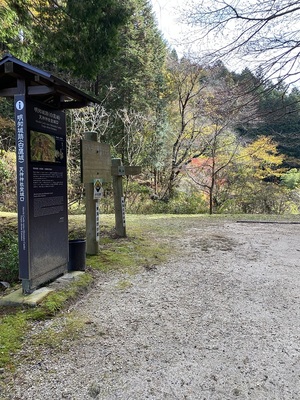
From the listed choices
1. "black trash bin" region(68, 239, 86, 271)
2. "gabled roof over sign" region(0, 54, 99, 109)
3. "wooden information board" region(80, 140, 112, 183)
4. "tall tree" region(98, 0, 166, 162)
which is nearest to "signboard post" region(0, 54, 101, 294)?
"gabled roof over sign" region(0, 54, 99, 109)

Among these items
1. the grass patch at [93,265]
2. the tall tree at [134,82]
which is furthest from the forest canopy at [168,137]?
the grass patch at [93,265]

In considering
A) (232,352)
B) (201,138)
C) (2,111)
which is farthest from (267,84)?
(2,111)

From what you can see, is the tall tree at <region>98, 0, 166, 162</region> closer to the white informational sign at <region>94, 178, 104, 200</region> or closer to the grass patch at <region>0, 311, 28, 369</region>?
Result: the white informational sign at <region>94, 178, 104, 200</region>

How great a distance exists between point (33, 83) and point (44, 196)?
92cm

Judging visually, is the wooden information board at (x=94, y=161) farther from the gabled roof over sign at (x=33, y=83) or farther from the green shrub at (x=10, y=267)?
the green shrub at (x=10, y=267)

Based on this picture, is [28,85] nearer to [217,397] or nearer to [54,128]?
[54,128]

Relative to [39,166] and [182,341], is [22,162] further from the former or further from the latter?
[182,341]

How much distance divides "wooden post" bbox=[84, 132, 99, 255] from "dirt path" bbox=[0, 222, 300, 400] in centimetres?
79

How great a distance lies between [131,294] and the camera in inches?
108

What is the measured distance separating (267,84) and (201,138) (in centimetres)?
725

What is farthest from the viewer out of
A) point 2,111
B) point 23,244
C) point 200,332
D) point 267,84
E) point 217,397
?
point 2,111

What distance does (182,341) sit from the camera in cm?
196

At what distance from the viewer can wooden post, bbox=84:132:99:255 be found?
372 centimetres

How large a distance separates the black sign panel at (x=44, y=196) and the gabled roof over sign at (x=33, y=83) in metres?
0.11
